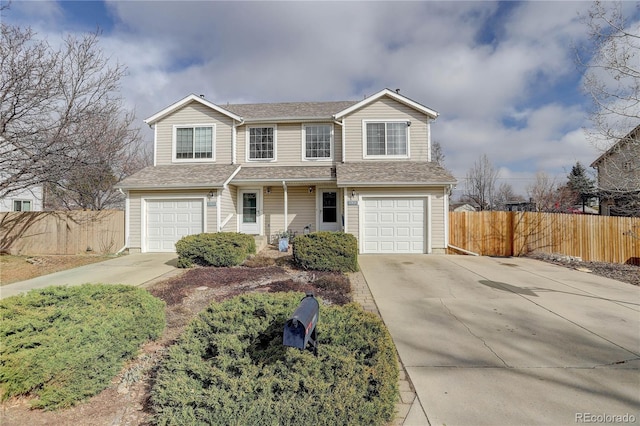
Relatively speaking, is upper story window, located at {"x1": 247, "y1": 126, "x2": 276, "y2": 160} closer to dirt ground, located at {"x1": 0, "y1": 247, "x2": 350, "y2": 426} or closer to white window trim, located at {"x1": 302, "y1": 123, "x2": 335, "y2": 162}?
white window trim, located at {"x1": 302, "y1": 123, "x2": 335, "y2": 162}

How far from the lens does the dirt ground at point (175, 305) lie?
8.53 ft

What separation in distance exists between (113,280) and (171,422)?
724cm

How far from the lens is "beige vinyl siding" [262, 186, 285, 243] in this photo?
46.2 ft

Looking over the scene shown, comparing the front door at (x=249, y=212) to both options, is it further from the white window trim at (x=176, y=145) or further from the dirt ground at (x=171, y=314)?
the dirt ground at (x=171, y=314)

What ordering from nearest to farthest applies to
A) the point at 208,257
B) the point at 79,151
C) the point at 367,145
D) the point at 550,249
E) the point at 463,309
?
the point at 463,309 → the point at 208,257 → the point at 79,151 → the point at 550,249 → the point at 367,145

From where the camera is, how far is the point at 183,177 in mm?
12625

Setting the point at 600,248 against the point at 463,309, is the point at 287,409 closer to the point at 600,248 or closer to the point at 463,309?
the point at 463,309

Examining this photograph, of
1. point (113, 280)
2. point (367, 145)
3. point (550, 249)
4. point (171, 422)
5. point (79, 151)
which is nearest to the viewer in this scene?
point (171, 422)

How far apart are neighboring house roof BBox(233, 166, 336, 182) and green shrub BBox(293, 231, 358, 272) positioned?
14.7 ft

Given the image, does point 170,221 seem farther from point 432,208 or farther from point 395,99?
point 395,99

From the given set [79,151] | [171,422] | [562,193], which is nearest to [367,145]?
[79,151]

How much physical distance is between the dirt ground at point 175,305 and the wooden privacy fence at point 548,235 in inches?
49.2

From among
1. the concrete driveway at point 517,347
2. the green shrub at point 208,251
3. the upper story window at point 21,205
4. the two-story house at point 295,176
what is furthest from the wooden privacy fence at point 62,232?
the concrete driveway at point 517,347

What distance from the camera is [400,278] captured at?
7910 mm
